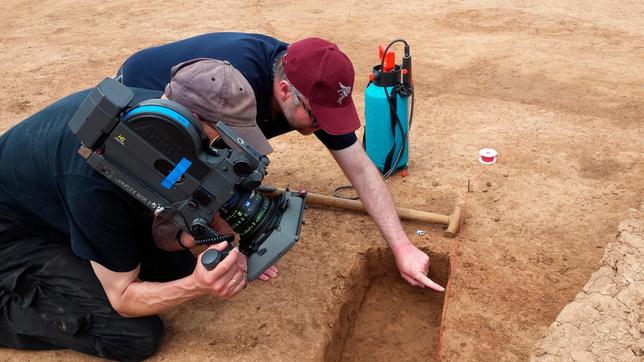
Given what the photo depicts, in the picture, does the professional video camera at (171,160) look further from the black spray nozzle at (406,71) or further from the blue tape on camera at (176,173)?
the black spray nozzle at (406,71)

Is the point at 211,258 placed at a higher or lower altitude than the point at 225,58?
lower

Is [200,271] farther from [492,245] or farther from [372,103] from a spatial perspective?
[372,103]

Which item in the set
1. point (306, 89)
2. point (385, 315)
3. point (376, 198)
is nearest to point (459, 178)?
point (376, 198)

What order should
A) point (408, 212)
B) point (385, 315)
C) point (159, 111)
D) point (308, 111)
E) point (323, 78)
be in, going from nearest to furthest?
point (159, 111) → point (323, 78) → point (308, 111) → point (385, 315) → point (408, 212)

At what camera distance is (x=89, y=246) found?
2.31m

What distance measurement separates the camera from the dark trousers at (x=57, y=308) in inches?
108

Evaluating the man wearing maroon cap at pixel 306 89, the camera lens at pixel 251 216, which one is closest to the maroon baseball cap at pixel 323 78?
the man wearing maroon cap at pixel 306 89

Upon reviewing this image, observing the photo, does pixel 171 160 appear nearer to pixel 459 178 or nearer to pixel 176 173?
pixel 176 173

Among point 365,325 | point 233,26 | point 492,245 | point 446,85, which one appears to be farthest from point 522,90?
point 233,26

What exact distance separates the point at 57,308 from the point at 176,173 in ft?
4.08

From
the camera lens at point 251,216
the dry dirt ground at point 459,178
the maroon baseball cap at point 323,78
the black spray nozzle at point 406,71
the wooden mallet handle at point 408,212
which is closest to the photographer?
the camera lens at point 251,216

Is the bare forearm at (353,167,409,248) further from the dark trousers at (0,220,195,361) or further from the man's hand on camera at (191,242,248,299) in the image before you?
the dark trousers at (0,220,195,361)

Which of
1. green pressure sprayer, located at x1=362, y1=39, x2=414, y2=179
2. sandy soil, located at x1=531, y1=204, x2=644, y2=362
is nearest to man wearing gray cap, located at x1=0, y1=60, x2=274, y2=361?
sandy soil, located at x1=531, y1=204, x2=644, y2=362

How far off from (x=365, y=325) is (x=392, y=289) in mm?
299
